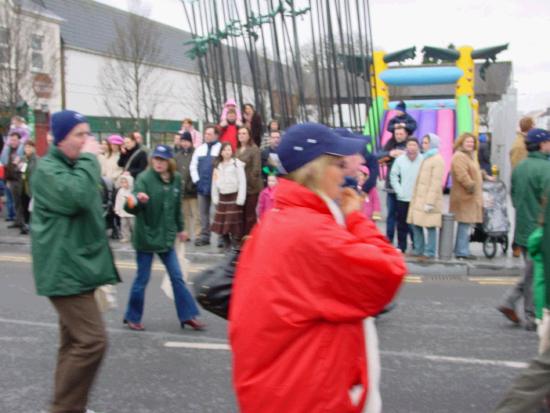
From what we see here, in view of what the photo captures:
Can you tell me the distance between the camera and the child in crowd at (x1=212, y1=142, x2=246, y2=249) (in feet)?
33.0

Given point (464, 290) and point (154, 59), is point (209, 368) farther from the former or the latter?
point (154, 59)

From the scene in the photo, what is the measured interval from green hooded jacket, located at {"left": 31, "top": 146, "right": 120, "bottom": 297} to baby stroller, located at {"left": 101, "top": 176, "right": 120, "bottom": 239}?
771 centimetres

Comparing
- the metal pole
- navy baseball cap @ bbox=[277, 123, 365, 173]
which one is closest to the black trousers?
the metal pole

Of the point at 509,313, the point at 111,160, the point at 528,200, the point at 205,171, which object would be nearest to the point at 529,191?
the point at 528,200

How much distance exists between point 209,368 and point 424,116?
53.8 ft

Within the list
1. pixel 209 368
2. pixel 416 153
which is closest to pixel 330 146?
pixel 209 368

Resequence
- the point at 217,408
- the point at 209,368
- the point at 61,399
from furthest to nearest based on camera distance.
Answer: the point at 209,368 < the point at 217,408 < the point at 61,399

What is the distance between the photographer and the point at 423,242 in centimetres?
995

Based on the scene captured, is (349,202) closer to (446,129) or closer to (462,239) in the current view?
(462,239)

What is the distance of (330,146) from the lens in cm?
235

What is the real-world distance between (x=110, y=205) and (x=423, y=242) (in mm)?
5438

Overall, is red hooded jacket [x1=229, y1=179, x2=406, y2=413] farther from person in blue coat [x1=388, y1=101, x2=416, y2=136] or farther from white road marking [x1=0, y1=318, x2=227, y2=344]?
person in blue coat [x1=388, y1=101, x2=416, y2=136]

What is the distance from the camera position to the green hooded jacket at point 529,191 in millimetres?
6441

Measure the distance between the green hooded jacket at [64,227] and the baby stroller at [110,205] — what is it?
7.71 metres
